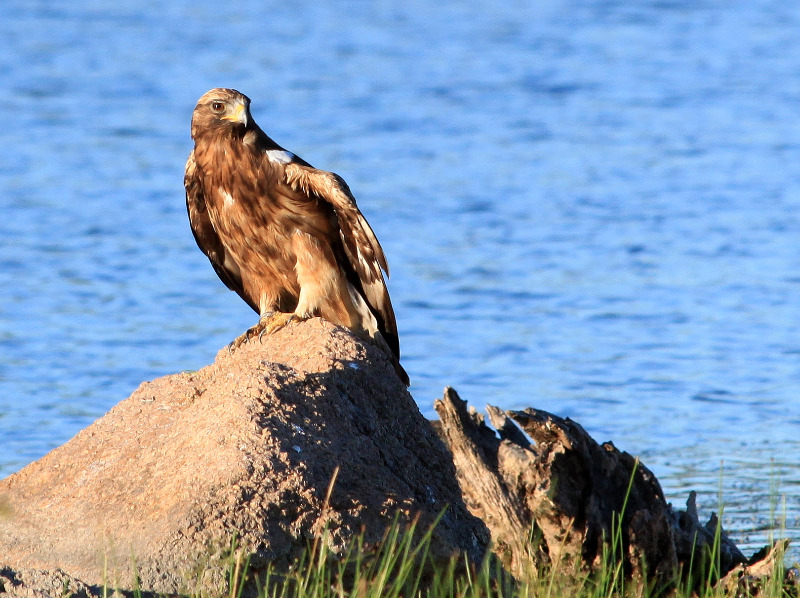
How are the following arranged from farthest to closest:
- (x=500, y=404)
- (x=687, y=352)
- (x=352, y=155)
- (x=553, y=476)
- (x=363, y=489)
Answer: (x=352, y=155) → (x=687, y=352) → (x=500, y=404) → (x=553, y=476) → (x=363, y=489)

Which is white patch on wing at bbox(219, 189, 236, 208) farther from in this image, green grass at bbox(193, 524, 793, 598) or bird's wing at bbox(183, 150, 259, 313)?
green grass at bbox(193, 524, 793, 598)

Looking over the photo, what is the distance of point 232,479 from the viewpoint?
15.7 feet

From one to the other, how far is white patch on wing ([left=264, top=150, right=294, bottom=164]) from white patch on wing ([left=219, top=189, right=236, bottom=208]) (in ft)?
0.94

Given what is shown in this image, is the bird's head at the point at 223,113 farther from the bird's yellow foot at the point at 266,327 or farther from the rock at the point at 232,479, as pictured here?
the rock at the point at 232,479

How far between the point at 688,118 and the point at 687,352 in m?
8.03

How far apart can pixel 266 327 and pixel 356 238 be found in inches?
24.7

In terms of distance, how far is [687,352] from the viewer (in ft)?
37.6

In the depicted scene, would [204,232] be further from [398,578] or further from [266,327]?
[398,578]

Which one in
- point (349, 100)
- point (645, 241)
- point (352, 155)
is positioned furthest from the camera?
point (349, 100)

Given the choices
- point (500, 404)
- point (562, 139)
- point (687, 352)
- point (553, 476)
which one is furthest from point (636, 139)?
point (553, 476)

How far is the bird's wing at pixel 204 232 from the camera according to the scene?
24.0 feet

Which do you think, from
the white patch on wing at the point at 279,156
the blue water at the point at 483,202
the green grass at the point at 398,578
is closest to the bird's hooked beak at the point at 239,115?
the white patch on wing at the point at 279,156

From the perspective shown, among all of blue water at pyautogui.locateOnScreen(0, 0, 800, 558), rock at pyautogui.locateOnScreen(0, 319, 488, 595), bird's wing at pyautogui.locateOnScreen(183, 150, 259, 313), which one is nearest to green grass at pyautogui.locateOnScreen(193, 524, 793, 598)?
rock at pyautogui.locateOnScreen(0, 319, 488, 595)

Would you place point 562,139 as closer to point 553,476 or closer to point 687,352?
point 687,352
